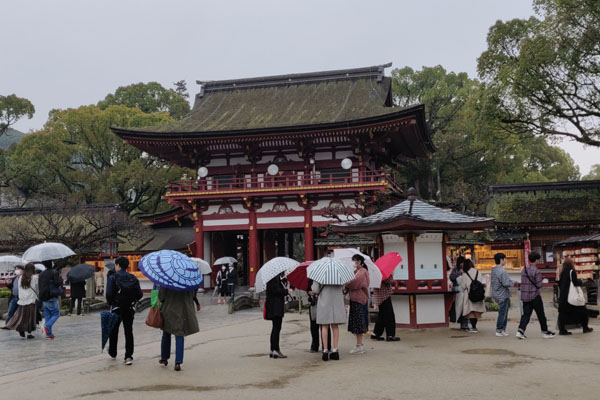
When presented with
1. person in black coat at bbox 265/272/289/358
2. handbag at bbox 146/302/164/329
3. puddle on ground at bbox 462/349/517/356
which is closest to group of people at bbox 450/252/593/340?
puddle on ground at bbox 462/349/517/356

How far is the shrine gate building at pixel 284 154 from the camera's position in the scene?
96.3 ft

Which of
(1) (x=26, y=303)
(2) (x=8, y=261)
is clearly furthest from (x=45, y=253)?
(2) (x=8, y=261)

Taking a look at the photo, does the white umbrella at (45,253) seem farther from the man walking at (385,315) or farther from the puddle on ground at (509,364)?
the puddle on ground at (509,364)

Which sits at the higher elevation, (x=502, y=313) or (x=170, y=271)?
(x=170, y=271)

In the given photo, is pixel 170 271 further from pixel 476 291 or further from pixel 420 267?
pixel 476 291

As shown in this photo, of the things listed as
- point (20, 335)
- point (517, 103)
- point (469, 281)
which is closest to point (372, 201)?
→ point (517, 103)

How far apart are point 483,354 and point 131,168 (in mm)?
33536

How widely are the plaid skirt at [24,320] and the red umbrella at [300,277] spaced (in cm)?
670

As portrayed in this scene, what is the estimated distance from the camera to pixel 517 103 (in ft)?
93.6

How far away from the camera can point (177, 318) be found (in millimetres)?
9227

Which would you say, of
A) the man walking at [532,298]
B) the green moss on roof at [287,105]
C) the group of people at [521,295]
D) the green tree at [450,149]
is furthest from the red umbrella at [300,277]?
the green tree at [450,149]

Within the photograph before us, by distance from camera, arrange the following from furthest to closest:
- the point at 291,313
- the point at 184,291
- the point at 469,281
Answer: the point at 291,313, the point at 469,281, the point at 184,291

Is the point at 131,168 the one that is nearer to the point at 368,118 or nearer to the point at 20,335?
the point at 368,118

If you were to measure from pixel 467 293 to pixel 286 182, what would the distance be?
17.6 meters
